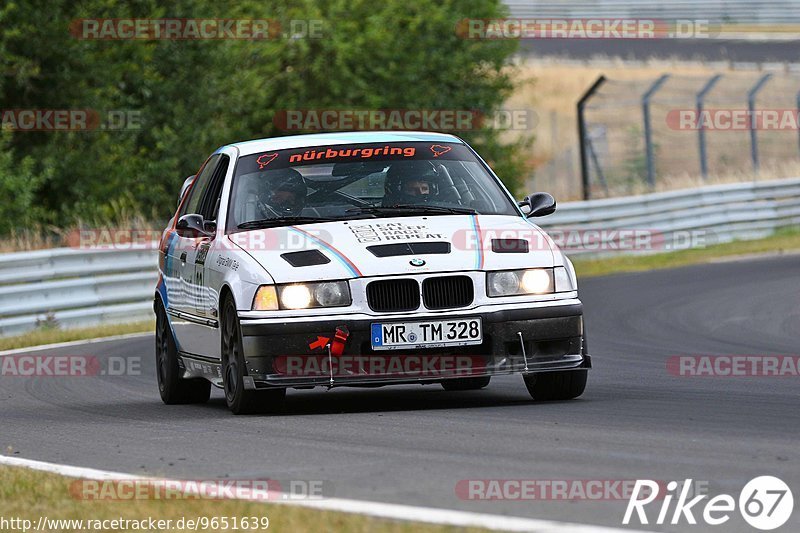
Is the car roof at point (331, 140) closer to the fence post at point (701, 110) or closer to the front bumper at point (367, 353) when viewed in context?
the front bumper at point (367, 353)

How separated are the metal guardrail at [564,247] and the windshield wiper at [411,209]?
9272 mm

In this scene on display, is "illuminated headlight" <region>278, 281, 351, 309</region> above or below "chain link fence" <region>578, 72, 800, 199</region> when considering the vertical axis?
above

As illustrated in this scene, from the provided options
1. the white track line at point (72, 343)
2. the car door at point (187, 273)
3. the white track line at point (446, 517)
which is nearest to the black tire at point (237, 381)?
the car door at point (187, 273)

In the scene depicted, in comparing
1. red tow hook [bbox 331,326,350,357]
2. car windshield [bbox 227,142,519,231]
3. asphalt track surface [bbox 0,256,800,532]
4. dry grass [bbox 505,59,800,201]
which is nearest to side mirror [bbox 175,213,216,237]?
car windshield [bbox 227,142,519,231]

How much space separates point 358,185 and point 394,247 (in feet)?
3.27

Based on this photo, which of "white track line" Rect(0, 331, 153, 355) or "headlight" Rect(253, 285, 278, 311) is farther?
"white track line" Rect(0, 331, 153, 355)

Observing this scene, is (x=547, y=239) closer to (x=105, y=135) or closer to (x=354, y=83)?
(x=105, y=135)

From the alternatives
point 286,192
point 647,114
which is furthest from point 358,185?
point 647,114

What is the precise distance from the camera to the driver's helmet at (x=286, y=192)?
1002cm

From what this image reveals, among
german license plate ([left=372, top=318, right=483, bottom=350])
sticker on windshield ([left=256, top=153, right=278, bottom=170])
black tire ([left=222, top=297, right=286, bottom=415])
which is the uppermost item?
sticker on windshield ([left=256, top=153, right=278, bottom=170])

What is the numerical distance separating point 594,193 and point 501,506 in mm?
24377

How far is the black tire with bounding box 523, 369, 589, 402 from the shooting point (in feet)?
31.8

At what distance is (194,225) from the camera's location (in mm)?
10266

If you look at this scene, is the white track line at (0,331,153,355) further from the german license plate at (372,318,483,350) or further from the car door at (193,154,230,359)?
the german license plate at (372,318,483,350)
